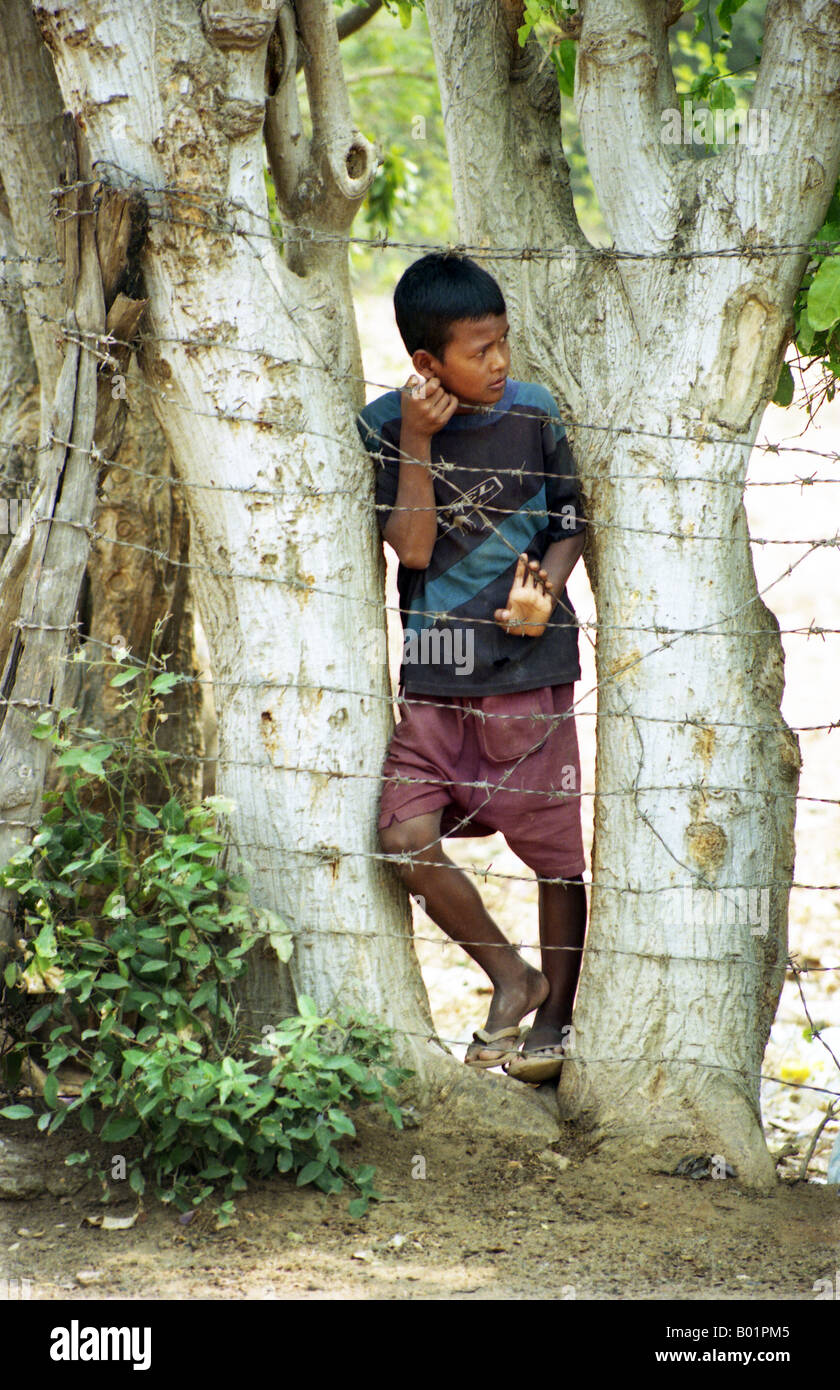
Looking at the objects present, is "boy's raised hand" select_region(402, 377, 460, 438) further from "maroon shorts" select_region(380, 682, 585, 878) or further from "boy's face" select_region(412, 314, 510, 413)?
"maroon shorts" select_region(380, 682, 585, 878)

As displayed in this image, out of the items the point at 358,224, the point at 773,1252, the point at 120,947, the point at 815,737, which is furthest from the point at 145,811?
the point at 358,224

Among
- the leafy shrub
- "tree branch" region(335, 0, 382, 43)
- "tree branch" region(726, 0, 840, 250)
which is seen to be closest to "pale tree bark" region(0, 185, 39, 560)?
the leafy shrub

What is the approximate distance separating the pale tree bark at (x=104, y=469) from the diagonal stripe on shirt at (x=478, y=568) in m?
0.65

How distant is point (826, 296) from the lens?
2689mm

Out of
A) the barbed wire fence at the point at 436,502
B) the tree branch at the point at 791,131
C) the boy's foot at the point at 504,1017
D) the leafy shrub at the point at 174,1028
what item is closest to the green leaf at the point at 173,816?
the leafy shrub at the point at 174,1028

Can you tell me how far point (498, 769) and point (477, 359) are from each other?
948 millimetres

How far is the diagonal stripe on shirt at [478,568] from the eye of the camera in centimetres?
293

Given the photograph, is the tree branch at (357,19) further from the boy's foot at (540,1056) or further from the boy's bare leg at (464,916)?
the boy's foot at (540,1056)

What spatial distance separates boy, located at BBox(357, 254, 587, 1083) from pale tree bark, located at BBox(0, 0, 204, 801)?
2.12 feet

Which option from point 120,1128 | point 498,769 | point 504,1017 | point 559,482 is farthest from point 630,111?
point 120,1128

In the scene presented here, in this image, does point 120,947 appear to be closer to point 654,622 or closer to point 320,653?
point 320,653

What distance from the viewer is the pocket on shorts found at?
116 inches

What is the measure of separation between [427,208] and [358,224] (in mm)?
822

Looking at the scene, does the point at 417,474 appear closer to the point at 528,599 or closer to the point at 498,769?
the point at 528,599
